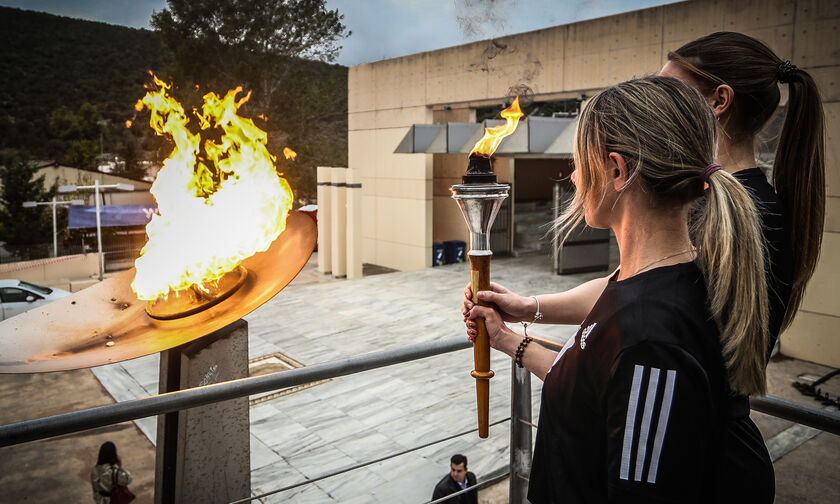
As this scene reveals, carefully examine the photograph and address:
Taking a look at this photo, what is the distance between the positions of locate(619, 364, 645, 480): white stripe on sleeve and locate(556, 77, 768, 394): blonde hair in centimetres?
19

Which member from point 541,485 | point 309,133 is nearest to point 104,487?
point 541,485

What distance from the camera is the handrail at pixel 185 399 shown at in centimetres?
163

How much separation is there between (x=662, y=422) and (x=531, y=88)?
15.2 m

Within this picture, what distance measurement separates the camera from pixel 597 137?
126 centimetres

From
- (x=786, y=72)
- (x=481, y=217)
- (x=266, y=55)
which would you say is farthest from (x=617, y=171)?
(x=266, y=55)

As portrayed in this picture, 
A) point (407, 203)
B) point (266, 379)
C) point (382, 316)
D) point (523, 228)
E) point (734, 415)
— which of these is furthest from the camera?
point (523, 228)

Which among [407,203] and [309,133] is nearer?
[407,203]

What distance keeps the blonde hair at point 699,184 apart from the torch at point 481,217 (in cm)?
32

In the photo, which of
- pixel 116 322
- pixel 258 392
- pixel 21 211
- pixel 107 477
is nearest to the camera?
pixel 258 392

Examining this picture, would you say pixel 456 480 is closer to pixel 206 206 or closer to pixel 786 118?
pixel 206 206

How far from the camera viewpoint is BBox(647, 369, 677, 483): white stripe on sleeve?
41.0 inches

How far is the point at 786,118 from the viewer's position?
167 centimetres

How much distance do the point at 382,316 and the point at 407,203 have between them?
288 inches

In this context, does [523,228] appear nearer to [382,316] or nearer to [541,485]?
[382,316]
